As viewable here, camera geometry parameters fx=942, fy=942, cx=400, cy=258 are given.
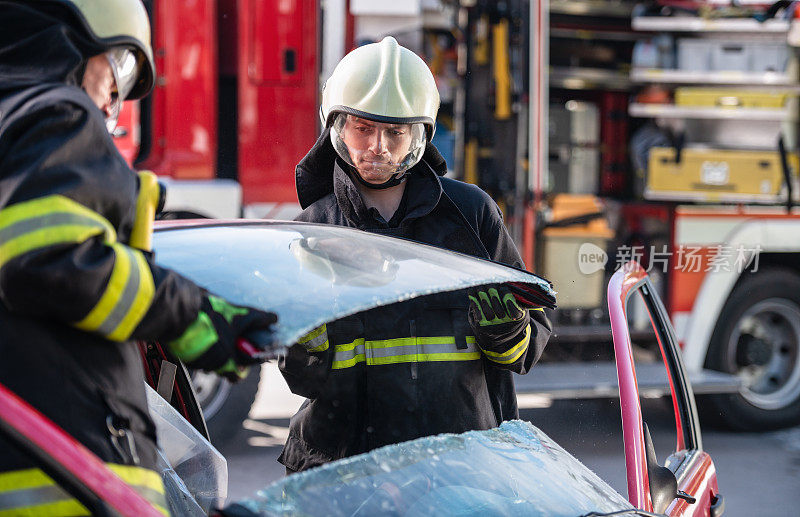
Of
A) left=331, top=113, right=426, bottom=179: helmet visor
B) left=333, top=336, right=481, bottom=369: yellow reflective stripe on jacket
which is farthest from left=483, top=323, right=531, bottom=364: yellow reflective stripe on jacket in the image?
left=331, top=113, right=426, bottom=179: helmet visor

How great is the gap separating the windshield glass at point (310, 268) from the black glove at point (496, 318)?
0.31 feet

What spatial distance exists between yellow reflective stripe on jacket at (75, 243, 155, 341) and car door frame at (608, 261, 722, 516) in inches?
47.8

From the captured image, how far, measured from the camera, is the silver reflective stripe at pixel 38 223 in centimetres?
122

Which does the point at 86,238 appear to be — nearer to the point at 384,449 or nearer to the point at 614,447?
the point at 384,449

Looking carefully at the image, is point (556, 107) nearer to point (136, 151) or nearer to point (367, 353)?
point (136, 151)

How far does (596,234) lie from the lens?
19.1 feet

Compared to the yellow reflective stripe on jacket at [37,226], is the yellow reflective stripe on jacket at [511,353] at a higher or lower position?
lower

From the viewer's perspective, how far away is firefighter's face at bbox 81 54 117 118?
1.44 meters

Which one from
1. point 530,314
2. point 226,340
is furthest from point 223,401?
point 226,340

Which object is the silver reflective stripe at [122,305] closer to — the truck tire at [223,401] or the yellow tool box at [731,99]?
the truck tire at [223,401]

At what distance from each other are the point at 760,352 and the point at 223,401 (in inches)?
132

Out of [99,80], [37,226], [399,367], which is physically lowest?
[399,367]

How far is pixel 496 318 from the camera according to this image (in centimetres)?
212

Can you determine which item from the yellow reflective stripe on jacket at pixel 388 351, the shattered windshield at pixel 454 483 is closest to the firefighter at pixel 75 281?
the shattered windshield at pixel 454 483
